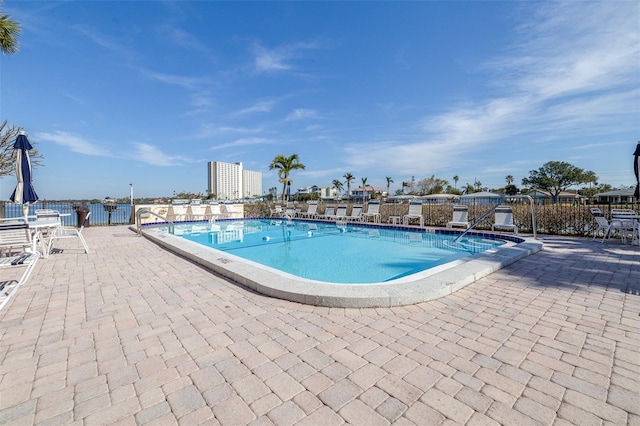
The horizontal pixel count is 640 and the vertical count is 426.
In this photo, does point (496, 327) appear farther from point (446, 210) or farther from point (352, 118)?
point (352, 118)

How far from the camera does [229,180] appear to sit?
7831 centimetres

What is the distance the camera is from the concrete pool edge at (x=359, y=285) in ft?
9.53

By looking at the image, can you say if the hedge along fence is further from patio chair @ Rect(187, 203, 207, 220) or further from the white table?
patio chair @ Rect(187, 203, 207, 220)

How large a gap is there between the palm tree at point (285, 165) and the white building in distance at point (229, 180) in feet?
144

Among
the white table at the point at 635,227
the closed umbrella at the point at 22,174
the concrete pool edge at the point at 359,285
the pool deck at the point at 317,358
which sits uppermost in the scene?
the closed umbrella at the point at 22,174

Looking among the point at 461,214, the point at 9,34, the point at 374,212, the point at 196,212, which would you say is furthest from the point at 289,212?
the point at 9,34

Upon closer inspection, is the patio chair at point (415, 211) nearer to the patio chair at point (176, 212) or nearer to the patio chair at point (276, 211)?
the patio chair at point (276, 211)

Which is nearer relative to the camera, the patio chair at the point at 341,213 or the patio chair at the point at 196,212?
the patio chair at the point at 341,213

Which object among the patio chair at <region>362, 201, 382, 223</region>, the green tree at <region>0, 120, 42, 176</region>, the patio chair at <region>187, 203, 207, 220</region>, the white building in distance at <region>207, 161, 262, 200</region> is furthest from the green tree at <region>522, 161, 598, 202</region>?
the white building in distance at <region>207, 161, 262, 200</region>

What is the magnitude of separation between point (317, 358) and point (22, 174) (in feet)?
24.3

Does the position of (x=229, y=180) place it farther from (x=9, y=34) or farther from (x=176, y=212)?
(x=9, y=34)

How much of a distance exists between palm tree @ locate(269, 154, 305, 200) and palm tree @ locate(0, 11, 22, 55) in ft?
64.4

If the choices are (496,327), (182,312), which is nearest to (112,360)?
(182,312)

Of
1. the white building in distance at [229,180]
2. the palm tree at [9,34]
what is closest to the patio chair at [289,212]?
the palm tree at [9,34]
